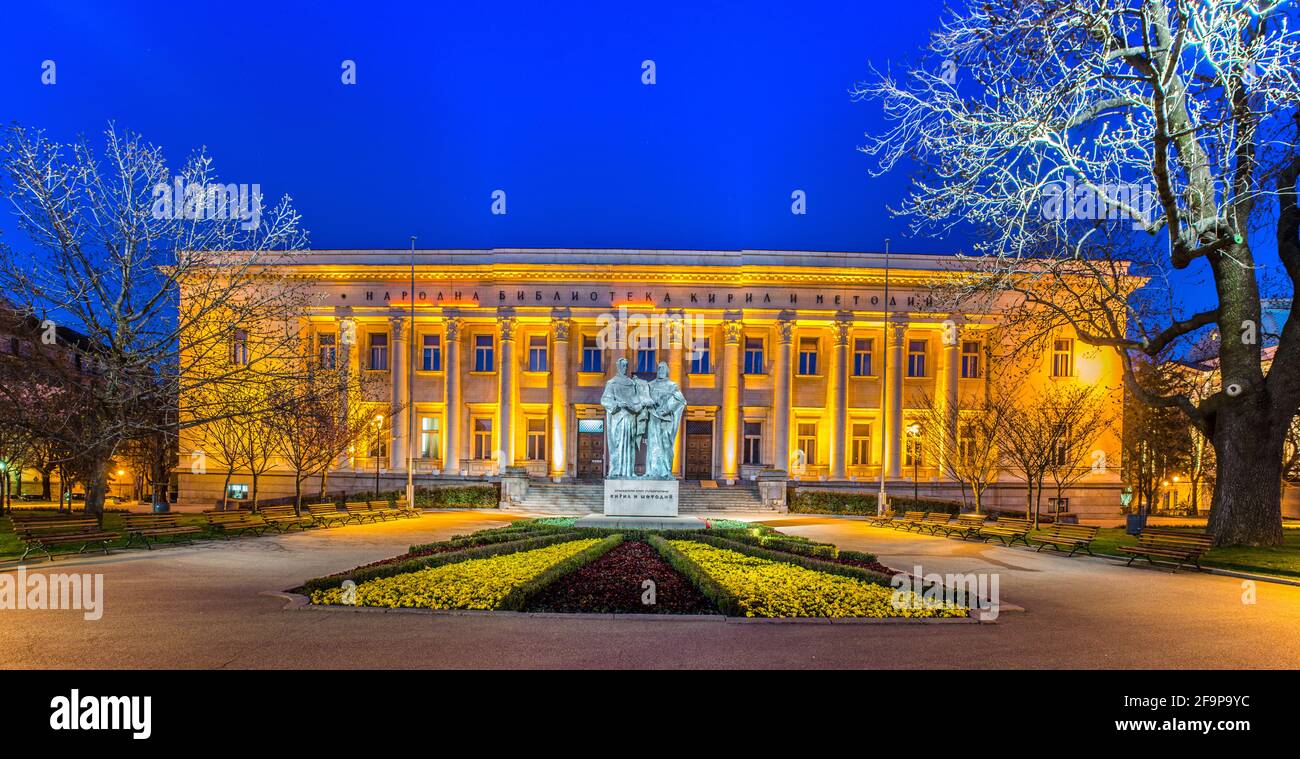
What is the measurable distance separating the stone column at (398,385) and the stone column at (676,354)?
16826mm

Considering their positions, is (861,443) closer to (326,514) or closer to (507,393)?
(507,393)

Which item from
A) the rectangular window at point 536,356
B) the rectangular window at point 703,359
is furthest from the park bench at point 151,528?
the rectangular window at point 703,359

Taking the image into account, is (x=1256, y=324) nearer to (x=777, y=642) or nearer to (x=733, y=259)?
(x=777, y=642)

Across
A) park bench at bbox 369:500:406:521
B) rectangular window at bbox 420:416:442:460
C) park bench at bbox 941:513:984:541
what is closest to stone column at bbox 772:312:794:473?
park bench at bbox 941:513:984:541

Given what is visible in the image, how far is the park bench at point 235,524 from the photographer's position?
2338 centimetres

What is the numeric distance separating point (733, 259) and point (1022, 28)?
31888 millimetres

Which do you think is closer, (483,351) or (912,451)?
(912,451)

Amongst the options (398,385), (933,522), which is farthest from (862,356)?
(398,385)

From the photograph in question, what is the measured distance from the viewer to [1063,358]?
48625 millimetres

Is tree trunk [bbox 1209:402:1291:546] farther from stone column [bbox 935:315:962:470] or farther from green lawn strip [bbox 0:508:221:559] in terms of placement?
green lawn strip [bbox 0:508:221:559]

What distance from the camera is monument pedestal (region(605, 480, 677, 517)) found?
81.1ft

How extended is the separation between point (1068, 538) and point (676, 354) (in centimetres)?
2953

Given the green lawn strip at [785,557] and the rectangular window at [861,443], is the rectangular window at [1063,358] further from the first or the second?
the green lawn strip at [785,557]

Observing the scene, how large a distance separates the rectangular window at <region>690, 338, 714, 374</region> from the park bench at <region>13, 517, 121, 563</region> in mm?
34125
